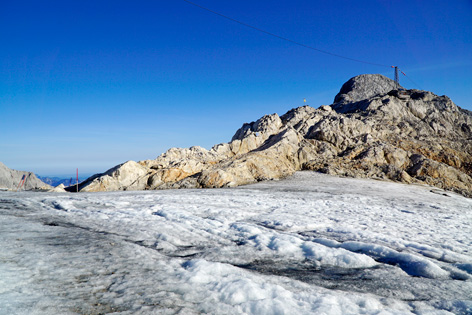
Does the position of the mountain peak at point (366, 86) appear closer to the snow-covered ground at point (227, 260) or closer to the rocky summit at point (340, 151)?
the rocky summit at point (340, 151)

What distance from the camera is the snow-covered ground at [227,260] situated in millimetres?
4637

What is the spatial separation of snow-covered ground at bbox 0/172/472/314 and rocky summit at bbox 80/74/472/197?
35.8 feet

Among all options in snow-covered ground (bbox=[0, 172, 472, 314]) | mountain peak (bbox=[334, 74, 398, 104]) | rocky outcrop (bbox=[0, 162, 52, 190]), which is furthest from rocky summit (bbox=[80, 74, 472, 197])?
rocky outcrop (bbox=[0, 162, 52, 190])

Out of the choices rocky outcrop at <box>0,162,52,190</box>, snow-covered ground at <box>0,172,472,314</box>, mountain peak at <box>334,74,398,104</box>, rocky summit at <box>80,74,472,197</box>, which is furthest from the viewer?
mountain peak at <box>334,74,398,104</box>

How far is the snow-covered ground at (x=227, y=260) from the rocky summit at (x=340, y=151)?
10.9 m

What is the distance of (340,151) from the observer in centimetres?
3288

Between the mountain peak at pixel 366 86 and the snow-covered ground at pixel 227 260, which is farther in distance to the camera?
the mountain peak at pixel 366 86

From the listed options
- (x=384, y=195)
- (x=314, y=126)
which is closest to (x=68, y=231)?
(x=384, y=195)

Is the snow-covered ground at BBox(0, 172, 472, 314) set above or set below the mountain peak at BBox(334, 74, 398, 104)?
below

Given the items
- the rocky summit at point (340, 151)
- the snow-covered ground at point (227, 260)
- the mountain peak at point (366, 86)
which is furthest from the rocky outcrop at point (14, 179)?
the mountain peak at point (366, 86)

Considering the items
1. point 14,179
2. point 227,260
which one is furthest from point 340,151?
point 14,179

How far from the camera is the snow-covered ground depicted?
4.64m

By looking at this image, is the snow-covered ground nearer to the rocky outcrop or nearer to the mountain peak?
the rocky outcrop

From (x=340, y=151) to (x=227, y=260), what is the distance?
96.1ft
